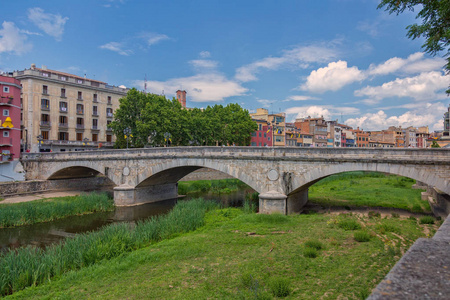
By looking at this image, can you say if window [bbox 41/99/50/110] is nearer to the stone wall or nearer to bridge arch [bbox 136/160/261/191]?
the stone wall

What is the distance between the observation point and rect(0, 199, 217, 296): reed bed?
1213cm

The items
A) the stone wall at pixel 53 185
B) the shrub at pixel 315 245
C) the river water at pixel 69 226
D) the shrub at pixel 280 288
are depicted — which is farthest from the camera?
the stone wall at pixel 53 185

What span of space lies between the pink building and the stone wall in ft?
14.3

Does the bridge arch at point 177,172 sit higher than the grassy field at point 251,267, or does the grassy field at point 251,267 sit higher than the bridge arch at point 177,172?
the bridge arch at point 177,172

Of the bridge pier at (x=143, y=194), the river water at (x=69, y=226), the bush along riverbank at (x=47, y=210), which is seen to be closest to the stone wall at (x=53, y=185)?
the bush along riverbank at (x=47, y=210)

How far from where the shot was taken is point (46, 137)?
51.1m

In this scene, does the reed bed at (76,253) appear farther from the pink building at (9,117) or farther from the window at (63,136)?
the window at (63,136)

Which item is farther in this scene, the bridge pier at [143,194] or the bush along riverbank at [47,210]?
the bridge pier at [143,194]

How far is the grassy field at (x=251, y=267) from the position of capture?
984cm

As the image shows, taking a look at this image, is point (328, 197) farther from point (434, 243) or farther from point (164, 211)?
point (434, 243)

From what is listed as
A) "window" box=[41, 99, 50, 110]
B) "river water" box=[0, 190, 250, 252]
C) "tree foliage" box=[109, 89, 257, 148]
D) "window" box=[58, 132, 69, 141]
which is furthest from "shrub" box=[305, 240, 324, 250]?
"window" box=[41, 99, 50, 110]

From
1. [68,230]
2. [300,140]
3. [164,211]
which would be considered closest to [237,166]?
[164,211]

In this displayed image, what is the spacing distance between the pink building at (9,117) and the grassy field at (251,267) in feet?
101

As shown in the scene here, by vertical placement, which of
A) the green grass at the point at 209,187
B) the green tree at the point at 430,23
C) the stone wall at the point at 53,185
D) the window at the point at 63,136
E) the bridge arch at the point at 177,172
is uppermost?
the green tree at the point at 430,23
